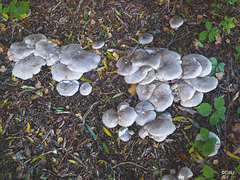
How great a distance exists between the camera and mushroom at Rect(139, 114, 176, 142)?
260cm

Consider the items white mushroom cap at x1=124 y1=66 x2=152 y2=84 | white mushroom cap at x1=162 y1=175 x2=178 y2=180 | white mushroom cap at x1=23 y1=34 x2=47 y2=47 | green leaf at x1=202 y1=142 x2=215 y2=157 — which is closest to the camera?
green leaf at x1=202 y1=142 x2=215 y2=157

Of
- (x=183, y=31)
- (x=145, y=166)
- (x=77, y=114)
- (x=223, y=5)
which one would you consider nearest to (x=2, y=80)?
(x=77, y=114)

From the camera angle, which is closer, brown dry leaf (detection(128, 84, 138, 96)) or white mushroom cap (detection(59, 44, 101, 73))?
white mushroom cap (detection(59, 44, 101, 73))

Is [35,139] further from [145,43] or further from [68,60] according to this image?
[145,43]

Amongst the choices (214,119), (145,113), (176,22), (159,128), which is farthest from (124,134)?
(176,22)

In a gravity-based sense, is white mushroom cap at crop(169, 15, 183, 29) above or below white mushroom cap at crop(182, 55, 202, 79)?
above

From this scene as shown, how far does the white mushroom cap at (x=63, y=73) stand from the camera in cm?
307

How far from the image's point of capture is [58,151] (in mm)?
3041

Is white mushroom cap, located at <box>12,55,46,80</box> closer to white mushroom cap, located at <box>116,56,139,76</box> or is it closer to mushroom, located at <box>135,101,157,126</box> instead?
white mushroom cap, located at <box>116,56,139,76</box>

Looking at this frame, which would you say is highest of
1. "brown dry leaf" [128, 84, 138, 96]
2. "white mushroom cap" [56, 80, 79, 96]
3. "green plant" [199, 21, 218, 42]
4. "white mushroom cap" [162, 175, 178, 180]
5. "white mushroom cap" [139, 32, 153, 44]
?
"green plant" [199, 21, 218, 42]

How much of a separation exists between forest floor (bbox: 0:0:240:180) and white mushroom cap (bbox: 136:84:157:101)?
24cm

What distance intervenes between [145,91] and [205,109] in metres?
1.06

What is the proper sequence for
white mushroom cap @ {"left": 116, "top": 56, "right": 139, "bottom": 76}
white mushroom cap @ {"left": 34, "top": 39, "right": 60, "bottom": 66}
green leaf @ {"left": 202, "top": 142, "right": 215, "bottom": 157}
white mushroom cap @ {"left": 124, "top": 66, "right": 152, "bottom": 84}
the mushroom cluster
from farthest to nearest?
1. white mushroom cap @ {"left": 34, "top": 39, "right": 60, "bottom": 66}
2. the mushroom cluster
3. white mushroom cap @ {"left": 116, "top": 56, "right": 139, "bottom": 76}
4. white mushroom cap @ {"left": 124, "top": 66, "right": 152, "bottom": 84}
5. green leaf @ {"left": 202, "top": 142, "right": 215, "bottom": 157}

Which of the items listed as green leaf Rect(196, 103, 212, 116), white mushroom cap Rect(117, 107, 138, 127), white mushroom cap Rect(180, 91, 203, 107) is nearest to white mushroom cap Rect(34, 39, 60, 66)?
white mushroom cap Rect(117, 107, 138, 127)
